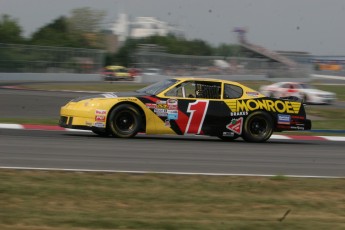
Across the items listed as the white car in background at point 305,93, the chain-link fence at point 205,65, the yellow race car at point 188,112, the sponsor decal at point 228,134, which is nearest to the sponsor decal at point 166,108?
the yellow race car at point 188,112

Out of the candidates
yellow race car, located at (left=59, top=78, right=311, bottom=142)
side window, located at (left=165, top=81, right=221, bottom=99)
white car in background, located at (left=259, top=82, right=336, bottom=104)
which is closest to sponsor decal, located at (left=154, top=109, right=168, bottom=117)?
yellow race car, located at (left=59, top=78, right=311, bottom=142)

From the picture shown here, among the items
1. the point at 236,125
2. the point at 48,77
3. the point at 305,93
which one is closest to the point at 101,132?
the point at 236,125

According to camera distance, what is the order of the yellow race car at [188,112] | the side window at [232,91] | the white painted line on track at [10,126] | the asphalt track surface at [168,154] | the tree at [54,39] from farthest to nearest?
1. the tree at [54,39]
2. the white painted line on track at [10,126]
3. the side window at [232,91]
4. the yellow race car at [188,112]
5. the asphalt track surface at [168,154]

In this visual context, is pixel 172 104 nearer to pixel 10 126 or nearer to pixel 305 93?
pixel 10 126

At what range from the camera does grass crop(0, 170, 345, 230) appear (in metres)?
5.88

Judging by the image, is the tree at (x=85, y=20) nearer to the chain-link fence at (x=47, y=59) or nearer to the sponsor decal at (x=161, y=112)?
the chain-link fence at (x=47, y=59)

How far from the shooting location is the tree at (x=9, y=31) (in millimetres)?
86000

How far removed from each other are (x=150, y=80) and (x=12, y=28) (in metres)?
37.6

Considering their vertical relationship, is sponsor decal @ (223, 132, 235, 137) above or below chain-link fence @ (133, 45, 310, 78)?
below

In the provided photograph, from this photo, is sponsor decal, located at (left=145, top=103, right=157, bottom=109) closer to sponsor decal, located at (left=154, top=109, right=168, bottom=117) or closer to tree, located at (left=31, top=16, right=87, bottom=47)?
sponsor decal, located at (left=154, top=109, right=168, bottom=117)

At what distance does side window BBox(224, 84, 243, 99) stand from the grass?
17.4 ft

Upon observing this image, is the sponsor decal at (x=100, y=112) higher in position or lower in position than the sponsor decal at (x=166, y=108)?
lower

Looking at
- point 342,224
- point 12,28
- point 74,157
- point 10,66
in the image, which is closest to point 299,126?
point 74,157

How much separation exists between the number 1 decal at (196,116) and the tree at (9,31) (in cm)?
7520
